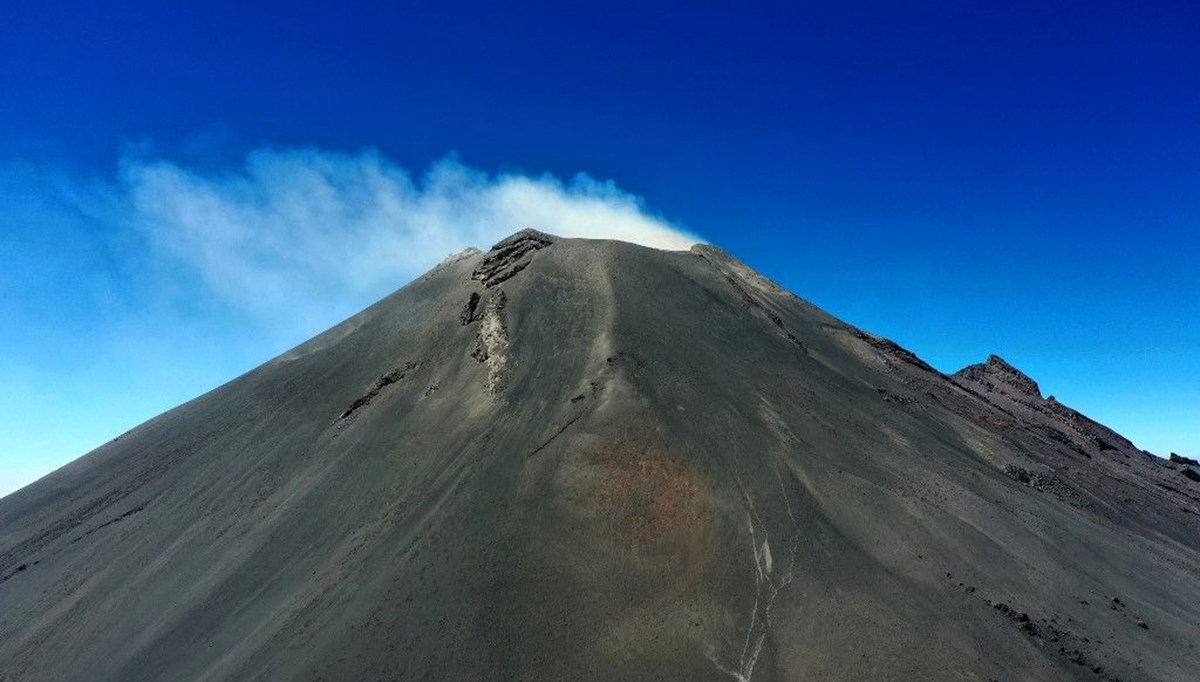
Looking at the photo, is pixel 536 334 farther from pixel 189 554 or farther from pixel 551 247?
pixel 189 554

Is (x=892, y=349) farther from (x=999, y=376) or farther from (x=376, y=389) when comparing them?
(x=376, y=389)

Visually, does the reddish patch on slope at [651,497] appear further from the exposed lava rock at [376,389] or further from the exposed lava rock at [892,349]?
the exposed lava rock at [892,349]

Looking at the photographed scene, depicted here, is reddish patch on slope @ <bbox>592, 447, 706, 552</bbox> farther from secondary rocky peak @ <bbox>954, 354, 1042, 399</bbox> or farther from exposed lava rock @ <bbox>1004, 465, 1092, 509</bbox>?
secondary rocky peak @ <bbox>954, 354, 1042, 399</bbox>

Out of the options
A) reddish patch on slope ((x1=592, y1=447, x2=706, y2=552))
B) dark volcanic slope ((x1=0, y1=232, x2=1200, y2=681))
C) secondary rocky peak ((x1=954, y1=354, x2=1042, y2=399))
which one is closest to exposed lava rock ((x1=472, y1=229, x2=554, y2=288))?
dark volcanic slope ((x1=0, y1=232, x2=1200, y2=681))

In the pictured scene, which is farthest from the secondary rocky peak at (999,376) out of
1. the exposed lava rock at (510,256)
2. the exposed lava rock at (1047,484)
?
the exposed lava rock at (510,256)

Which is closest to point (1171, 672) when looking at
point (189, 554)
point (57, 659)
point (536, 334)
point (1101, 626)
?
point (1101, 626)

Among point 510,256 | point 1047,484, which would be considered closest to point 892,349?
point 1047,484
